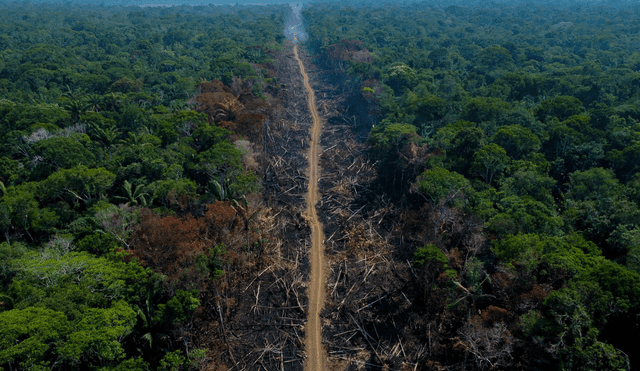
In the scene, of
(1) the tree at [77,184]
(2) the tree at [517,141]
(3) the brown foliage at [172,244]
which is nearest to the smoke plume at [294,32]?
(2) the tree at [517,141]

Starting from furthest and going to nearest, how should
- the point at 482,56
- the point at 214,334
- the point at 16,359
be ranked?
the point at 482,56
the point at 214,334
the point at 16,359

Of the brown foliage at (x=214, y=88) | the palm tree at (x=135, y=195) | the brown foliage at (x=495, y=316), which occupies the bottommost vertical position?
the brown foliage at (x=495, y=316)

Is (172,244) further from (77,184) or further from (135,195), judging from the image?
(77,184)

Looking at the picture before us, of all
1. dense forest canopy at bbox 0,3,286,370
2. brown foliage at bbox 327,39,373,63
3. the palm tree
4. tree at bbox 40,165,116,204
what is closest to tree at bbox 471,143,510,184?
dense forest canopy at bbox 0,3,286,370

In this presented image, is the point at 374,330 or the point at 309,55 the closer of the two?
the point at 374,330

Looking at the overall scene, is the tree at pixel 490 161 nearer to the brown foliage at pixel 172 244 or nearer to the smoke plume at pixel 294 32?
the brown foliage at pixel 172 244

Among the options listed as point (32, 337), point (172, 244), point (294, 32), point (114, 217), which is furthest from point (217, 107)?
point (294, 32)

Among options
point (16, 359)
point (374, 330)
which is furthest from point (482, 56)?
point (16, 359)

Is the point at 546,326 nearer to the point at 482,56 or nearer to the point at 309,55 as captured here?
the point at 482,56
